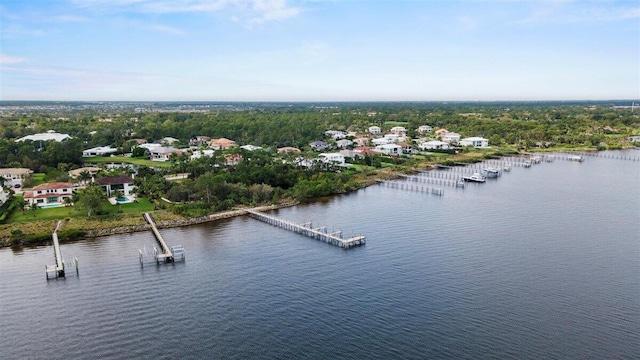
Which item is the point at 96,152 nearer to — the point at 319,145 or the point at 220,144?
the point at 220,144

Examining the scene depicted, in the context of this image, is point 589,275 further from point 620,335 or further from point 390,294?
point 390,294

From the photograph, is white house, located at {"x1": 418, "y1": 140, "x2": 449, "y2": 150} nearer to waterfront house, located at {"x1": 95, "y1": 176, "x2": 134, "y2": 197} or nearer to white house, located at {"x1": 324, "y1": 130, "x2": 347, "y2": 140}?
white house, located at {"x1": 324, "y1": 130, "x2": 347, "y2": 140}

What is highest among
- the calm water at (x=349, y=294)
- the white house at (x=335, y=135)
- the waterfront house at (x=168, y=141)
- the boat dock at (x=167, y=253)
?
the white house at (x=335, y=135)

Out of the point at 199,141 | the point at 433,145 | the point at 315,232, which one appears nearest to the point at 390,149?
the point at 433,145

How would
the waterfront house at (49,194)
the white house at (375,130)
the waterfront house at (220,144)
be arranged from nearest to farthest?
the waterfront house at (49,194), the waterfront house at (220,144), the white house at (375,130)

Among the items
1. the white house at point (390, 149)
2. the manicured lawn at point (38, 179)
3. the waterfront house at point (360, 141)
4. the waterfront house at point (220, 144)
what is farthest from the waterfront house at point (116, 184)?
the waterfront house at point (360, 141)

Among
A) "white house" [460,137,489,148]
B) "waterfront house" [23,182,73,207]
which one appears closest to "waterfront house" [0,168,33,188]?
"waterfront house" [23,182,73,207]

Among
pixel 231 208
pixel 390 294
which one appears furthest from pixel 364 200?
pixel 390 294

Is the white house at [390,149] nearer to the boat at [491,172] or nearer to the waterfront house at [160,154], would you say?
the boat at [491,172]
